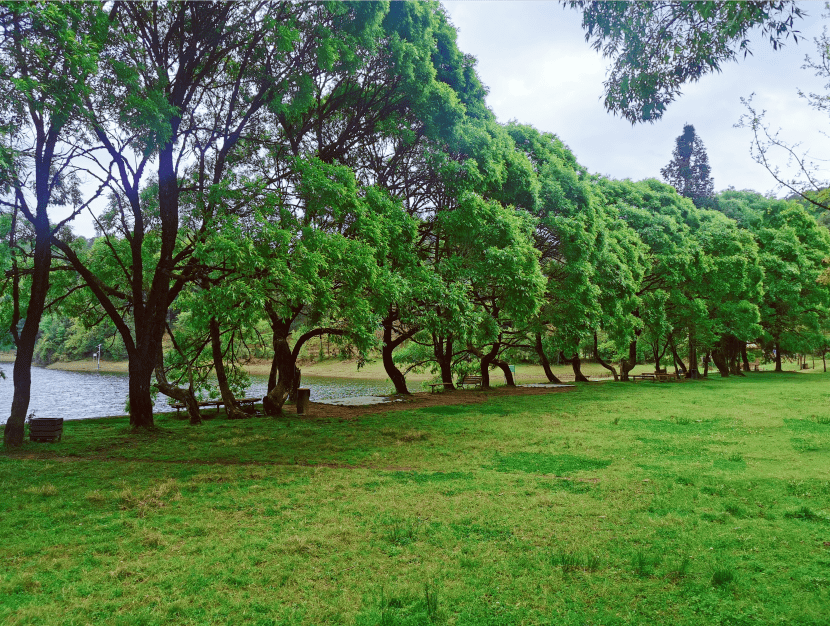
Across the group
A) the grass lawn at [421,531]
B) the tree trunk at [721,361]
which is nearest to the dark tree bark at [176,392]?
the grass lawn at [421,531]

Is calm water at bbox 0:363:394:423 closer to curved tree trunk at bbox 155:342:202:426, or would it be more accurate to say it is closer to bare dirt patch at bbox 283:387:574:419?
bare dirt patch at bbox 283:387:574:419

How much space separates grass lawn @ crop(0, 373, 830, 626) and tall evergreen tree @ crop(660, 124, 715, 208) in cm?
6144

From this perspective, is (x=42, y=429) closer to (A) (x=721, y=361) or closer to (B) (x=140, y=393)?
(B) (x=140, y=393)

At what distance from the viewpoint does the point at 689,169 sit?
6931 centimetres

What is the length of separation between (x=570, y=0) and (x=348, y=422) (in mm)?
14267

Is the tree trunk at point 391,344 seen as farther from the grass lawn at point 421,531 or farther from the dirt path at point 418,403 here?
the grass lawn at point 421,531

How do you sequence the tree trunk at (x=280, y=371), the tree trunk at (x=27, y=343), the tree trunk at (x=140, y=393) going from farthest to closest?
the tree trunk at (x=280, y=371) < the tree trunk at (x=140, y=393) < the tree trunk at (x=27, y=343)

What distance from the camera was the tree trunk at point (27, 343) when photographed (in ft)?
44.1

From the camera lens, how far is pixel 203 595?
18.1ft

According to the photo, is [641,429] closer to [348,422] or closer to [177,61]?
[348,422]

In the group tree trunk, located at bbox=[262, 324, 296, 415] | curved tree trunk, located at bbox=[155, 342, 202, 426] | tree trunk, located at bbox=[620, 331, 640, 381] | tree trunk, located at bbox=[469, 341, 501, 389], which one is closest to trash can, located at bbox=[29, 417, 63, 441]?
curved tree trunk, located at bbox=[155, 342, 202, 426]

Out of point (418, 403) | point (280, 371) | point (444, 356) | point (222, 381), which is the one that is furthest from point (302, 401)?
point (444, 356)

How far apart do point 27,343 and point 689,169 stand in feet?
242

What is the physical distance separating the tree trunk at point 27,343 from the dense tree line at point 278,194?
0.20 ft
